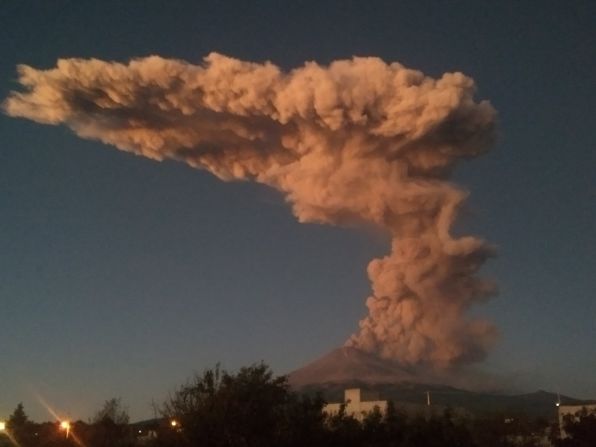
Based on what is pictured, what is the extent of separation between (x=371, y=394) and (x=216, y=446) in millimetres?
76913

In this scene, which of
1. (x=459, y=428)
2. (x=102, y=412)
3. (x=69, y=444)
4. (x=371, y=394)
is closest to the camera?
(x=459, y=428)

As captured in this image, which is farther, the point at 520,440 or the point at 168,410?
the point at 520,440

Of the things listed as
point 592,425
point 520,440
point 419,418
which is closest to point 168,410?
point 419,418

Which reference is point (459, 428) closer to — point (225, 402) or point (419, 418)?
point (419, 418)

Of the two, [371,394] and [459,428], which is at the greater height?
[371,394]

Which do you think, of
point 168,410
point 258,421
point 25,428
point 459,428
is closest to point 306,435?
point 258,421

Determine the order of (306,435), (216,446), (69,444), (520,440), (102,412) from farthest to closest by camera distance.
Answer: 1. (102,412)
2. (520,440)
3. (69,444)
4. (306,435)
5. (216,446)

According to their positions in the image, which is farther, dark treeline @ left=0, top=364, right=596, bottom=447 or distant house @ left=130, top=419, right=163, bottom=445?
distant house @ left=130, top=419, right=163, bottom=445

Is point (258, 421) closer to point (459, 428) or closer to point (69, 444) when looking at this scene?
point (459, 428)

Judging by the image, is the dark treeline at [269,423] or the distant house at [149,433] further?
the distant house at [149,433]

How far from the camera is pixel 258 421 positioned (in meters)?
23.7

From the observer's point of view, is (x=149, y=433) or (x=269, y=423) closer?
(x=269, y=423)

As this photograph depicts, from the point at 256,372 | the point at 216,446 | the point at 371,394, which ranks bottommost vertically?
the point at 216,446

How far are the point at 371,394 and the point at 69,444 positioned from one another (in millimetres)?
56295
